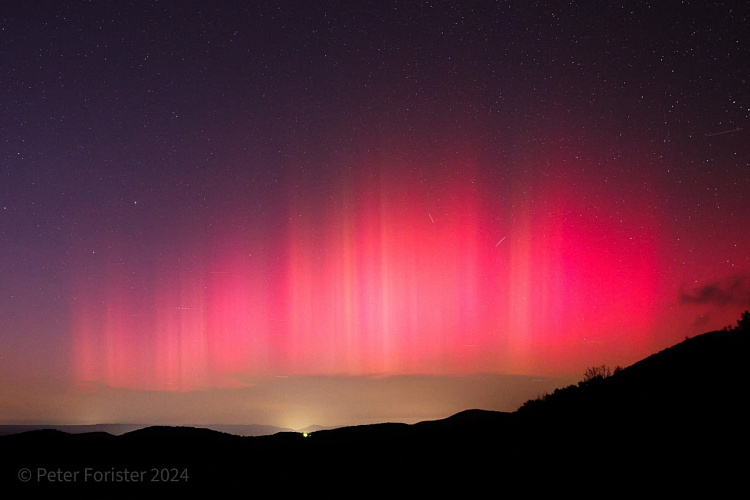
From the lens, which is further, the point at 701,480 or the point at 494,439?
the point at 494,439

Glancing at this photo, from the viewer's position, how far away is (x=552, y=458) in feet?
41.3

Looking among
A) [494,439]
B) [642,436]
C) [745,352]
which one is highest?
[745,352]

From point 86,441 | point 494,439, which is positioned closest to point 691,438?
point 494,439

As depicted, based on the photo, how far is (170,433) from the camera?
46.2 metres

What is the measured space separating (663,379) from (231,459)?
30.6 meters

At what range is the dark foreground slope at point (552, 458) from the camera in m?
10.3

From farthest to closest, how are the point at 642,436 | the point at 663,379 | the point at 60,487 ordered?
1. the point at 60,487
2. the point at 663,379
3. the point at 642,436

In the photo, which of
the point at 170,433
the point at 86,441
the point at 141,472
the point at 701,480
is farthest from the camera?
the point at 170,433

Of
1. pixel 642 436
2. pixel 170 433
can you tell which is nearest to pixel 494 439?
pixel 642 436

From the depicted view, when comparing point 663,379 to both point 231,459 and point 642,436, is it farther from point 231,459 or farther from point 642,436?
point 231,459

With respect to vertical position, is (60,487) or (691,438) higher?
(691,438)

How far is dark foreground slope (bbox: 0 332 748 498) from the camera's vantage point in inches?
404

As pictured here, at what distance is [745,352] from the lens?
1477 cm

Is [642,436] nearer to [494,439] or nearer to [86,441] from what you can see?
[494,439]
